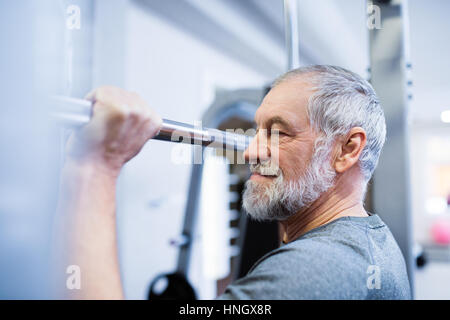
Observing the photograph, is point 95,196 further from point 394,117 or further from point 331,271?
point 394,117

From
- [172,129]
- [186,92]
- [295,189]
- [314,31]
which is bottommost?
[295,189]

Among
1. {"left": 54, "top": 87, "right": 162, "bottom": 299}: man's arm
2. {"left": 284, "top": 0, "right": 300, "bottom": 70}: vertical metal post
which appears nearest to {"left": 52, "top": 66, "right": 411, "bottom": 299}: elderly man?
{"left": 54, "top": 87, "right": 162, "bottom": 299}: man's arm

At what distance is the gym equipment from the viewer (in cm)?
43

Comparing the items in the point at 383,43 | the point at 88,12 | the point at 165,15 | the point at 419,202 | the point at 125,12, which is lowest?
the point at 419,202

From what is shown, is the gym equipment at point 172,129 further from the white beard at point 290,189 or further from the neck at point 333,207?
the neck at point 333,207

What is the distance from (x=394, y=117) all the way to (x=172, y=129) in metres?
0.72

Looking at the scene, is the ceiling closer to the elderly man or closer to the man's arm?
the elderly man

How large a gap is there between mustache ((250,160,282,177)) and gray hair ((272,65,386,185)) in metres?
0.12

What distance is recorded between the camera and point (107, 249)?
0.47 metres

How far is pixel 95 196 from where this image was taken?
468 mm

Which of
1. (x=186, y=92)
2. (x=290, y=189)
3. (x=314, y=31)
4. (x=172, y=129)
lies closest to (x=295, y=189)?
(x=290, y=189)
